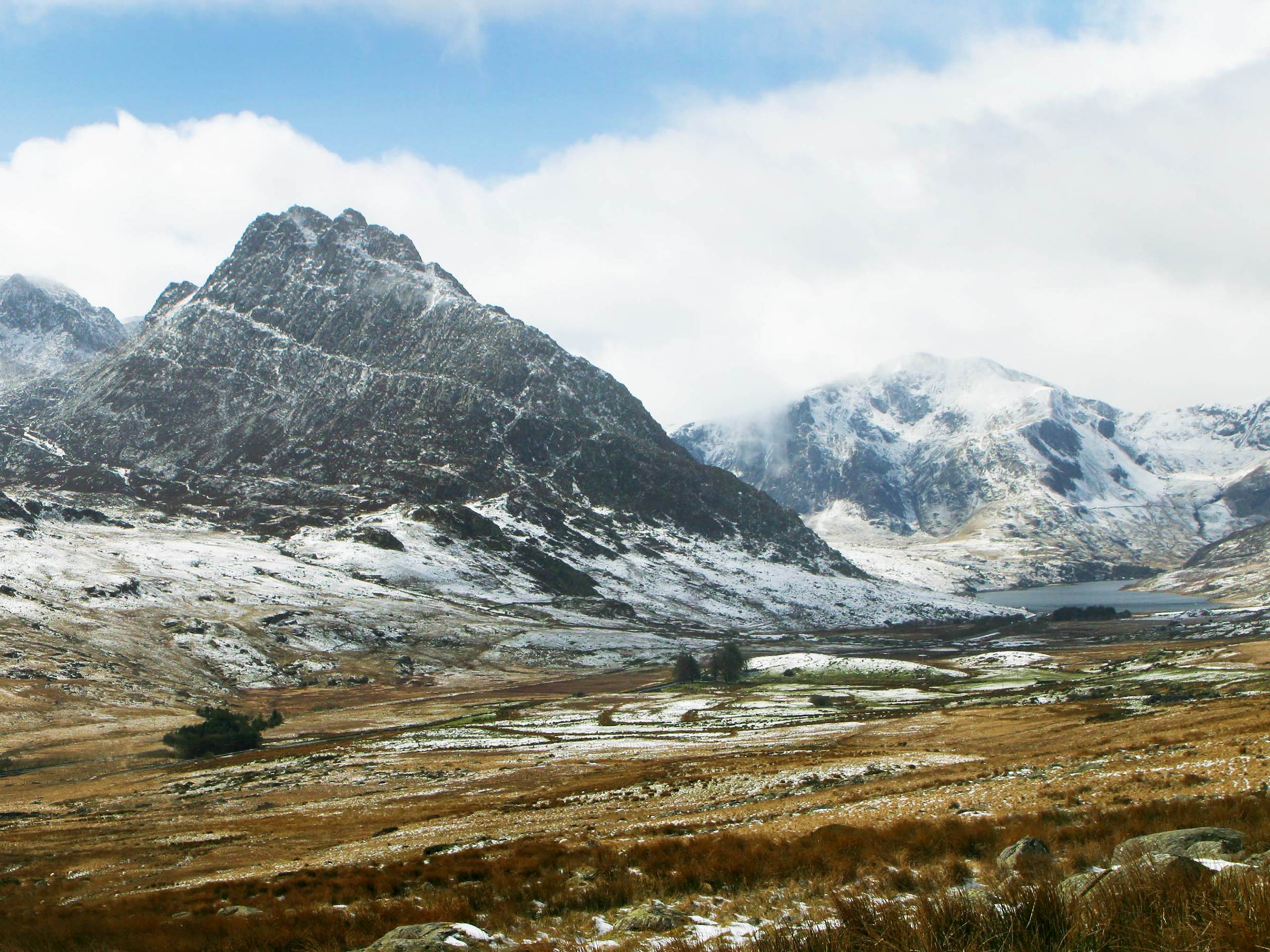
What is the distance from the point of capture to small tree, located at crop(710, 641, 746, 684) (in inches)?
5625

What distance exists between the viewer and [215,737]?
85.1 metres

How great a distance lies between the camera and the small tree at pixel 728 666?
142875 millimetres

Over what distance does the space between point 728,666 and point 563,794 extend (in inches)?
3855

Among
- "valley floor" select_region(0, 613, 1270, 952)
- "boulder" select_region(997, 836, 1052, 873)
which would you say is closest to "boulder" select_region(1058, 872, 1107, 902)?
"boulder" select_region(997, 836, 1052, 873)

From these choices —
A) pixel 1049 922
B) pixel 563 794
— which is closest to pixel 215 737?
pixel 563 794

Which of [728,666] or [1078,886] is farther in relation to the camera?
[728,666]

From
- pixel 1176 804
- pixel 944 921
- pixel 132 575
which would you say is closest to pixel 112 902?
pixel 944 921

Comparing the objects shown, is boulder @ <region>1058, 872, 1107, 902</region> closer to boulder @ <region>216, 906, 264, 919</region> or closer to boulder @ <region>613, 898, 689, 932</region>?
boulder @ <region>613, 898, 689, 932</region>

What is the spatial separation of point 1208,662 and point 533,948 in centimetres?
12998

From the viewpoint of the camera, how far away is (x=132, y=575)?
608 feet

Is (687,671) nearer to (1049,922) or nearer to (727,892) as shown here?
(727,892)

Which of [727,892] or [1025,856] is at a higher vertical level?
[1025,856]

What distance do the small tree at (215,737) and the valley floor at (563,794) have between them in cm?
278

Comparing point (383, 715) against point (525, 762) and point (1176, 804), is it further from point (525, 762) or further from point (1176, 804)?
point (1176, 804)
